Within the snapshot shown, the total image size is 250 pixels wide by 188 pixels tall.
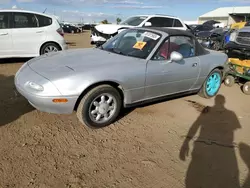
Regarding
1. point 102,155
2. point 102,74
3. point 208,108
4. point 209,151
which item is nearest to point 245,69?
point 208,108

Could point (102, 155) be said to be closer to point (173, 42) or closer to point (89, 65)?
point (89, 65)

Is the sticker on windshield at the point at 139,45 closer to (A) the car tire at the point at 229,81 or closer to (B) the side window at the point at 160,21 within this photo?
(A) the car tire at the point at 229,81

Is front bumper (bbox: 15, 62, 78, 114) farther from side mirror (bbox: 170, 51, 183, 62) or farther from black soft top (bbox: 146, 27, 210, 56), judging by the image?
black soft top (bbox: 146, 27, 210, 56)

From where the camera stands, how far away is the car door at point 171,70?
4098 millimetres

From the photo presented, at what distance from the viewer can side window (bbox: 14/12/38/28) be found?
7.51m

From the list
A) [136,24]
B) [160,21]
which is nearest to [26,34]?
[136,24]

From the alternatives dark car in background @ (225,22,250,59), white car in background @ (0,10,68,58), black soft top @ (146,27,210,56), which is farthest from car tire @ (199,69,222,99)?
white car in background @ (0,10,68,58)

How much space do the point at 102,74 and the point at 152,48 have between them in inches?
45.3

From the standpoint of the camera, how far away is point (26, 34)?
7566 millimetres

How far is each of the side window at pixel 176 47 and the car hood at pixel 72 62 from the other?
0.66 metres

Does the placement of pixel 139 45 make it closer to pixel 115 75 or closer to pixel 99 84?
pixel 115 75

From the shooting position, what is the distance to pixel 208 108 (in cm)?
497

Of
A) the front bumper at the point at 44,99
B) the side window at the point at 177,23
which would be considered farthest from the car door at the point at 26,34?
the side window at the point at 177,23

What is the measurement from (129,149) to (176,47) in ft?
7.38
